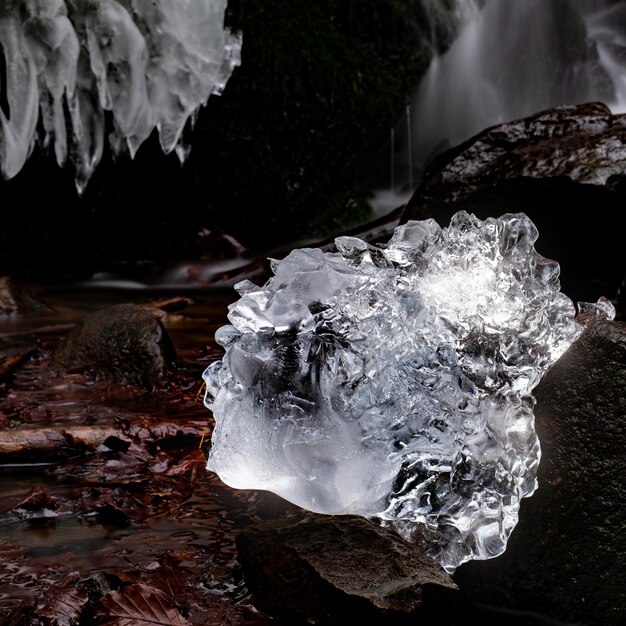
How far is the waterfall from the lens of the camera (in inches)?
428

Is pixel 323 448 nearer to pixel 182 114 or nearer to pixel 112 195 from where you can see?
pixel 182 114

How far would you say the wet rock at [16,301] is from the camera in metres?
6.76

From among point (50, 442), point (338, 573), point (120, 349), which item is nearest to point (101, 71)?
point (120, 349)

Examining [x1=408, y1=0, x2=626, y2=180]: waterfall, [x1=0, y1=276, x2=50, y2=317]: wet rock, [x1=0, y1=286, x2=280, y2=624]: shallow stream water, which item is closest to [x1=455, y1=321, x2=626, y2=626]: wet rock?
[x1=0, y1=286, x2=280, y2=624]: shallow stream water

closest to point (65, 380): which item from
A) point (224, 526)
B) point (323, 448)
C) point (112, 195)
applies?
point (224, 526)

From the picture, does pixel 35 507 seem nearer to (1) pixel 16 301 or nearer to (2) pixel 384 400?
(2) pixel 384 400

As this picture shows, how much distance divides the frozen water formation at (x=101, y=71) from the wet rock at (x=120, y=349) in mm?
3687

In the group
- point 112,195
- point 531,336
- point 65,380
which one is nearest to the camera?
point 531,336

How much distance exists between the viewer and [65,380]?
462 cm

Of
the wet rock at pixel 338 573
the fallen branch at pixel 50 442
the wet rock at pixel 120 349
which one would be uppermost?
the wet rock at pixel 338 573

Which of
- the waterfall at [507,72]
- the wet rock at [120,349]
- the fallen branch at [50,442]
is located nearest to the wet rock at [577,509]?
the fallen branch at [50,442]

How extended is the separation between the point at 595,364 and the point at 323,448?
822 millimetres

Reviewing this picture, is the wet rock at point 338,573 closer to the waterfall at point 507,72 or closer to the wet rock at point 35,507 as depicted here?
the wet rock at point 35,507

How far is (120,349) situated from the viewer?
4.66 meters
